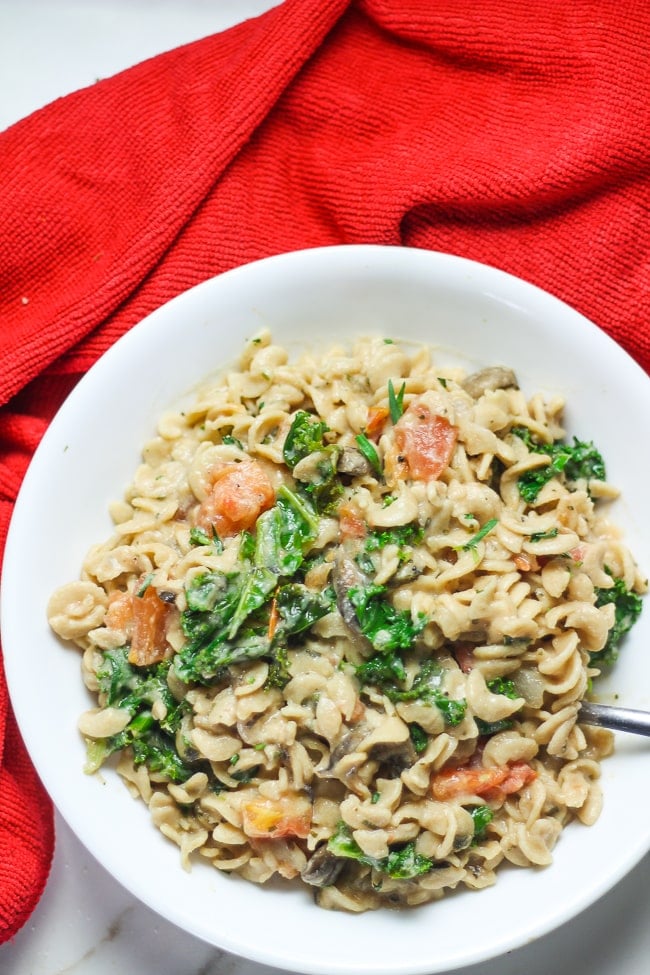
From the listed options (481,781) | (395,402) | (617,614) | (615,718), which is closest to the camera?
(481,781)

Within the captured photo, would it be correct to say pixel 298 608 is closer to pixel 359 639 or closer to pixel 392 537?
pixel 359 639

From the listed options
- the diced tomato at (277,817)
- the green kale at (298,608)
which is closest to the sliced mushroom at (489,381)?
the green kale at (298,608)

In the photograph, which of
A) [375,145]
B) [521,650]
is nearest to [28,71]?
[375,145]

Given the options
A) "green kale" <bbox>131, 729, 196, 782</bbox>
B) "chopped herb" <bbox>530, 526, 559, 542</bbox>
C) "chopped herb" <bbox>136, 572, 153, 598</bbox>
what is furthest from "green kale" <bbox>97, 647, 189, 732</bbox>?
"chopped herb" <bbox>530, 526, 559, 542</bbox>

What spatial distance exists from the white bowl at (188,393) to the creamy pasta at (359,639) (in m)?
0.09

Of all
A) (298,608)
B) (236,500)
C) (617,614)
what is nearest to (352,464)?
(236,500)

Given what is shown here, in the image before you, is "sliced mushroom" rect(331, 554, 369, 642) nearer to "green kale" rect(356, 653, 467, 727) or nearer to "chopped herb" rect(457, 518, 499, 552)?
"green kale" rect(356, 653, 467, 727)

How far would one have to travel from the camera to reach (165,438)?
13.5 ft

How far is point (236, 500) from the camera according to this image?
376 centimetres

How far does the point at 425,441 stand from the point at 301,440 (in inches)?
18.5

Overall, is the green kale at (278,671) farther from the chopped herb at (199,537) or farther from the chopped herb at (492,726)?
the chopped herb at (492,726)

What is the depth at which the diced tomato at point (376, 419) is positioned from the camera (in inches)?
155

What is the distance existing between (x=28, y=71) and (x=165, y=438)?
2110mm

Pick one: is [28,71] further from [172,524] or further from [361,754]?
[361,754]
